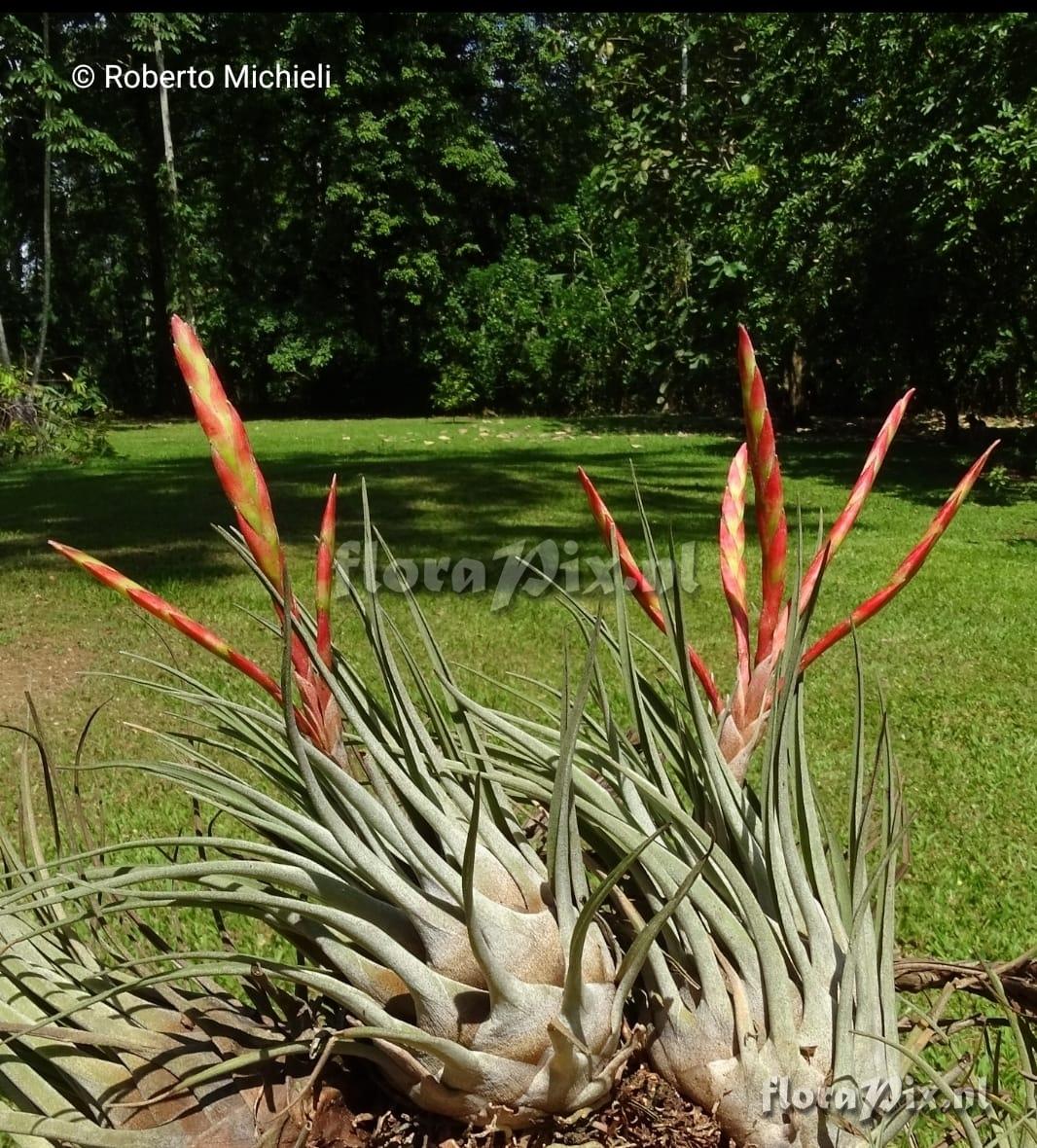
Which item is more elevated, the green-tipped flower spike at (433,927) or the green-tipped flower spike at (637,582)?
the green-tipped flower spike at (637,582)

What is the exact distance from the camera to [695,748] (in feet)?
2.87

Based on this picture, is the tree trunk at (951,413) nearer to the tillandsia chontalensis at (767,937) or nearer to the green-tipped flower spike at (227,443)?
the tillandsia chontalensis at (767,937)

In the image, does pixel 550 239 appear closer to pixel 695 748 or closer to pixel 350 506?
pixel 350 506

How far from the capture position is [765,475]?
77cm

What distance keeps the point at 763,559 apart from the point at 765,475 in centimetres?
8

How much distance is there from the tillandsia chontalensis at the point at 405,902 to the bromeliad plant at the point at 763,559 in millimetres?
203

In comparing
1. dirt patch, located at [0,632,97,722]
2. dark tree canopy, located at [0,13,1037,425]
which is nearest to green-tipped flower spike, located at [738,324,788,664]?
dirt patch, located at [0,632,97,722]

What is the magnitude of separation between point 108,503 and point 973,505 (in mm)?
7262

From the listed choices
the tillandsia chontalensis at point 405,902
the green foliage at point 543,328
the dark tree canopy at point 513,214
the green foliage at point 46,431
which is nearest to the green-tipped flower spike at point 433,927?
the tillandsia chontalensis at point 405,902

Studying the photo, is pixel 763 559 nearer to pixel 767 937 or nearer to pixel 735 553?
pixel 735 553

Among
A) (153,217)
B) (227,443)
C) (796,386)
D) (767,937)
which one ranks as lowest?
(767,937)

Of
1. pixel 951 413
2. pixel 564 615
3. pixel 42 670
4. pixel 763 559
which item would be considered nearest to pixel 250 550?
pixel 763 559

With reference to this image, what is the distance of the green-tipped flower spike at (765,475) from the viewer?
75 centimetres

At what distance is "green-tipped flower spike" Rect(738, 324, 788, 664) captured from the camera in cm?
75
